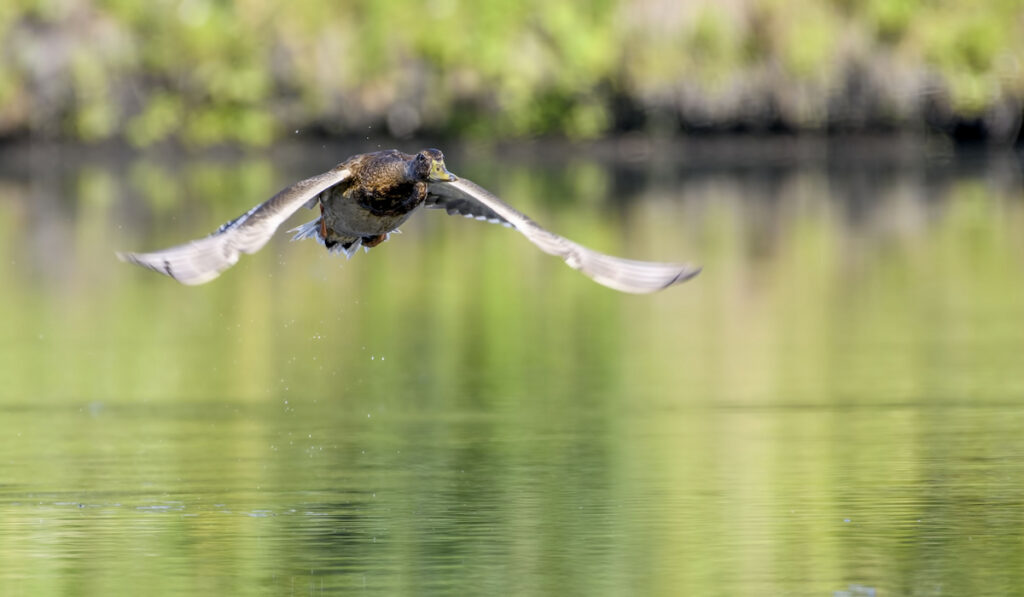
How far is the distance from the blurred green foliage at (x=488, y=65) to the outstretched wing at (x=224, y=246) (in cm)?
3124

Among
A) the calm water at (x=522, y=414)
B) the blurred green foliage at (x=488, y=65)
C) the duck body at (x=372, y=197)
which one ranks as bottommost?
the calm water at (x=522, y=414)

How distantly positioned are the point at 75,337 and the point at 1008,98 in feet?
91.0

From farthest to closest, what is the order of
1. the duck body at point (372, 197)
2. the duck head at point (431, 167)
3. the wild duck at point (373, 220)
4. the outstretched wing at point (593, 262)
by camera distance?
the duck body at point (372, 197)
the duck head at point (431, 167)
the outstretched wing at point (593, 262)
the wild duck at point (373, 220)

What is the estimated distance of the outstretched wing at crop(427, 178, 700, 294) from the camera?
9734mm

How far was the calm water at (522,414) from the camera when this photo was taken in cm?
947

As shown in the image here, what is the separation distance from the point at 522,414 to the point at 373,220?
2.79 meters

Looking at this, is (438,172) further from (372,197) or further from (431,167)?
(372,197)

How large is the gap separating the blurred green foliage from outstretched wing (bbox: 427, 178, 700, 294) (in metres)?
30.3

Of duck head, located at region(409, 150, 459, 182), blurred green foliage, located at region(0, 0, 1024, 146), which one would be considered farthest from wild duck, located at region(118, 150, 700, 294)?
blurred green foliage, located at region(0, 0, 1024, 146)

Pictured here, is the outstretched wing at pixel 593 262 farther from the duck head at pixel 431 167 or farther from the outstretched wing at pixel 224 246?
the outstretched wing at pixel 224 246

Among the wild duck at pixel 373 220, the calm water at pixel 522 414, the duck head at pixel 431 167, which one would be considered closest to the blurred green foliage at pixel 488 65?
the calm water at pixel 522 414

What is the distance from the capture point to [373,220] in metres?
11.5

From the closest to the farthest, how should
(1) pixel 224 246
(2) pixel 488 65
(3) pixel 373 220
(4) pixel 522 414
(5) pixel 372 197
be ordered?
(1) pixel 224 246 < (5) pixel 372 197 < (3) pixel 373 220 < (4) pixel 522 414 < (2) pixel 488 65

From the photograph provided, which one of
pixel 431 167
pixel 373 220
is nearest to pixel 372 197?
pixel 373 220
